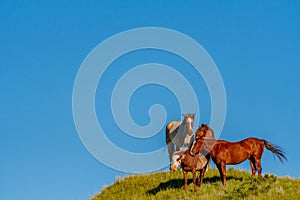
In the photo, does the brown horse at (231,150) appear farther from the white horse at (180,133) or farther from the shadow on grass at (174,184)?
the white horse at (180,133)

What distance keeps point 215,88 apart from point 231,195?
37.6ft

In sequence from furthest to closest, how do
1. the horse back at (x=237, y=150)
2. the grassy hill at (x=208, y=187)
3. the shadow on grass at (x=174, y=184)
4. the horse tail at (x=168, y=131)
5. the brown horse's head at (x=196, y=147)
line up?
1. the horse tail at (x=168, y=131)
2. the shadow on grass at (x=174, y=184)
3. the brown horse's head at (x=196, y=147)
4. the horse back at (x=237, y=150)
5. the grassy hill at (x=208, y=187)

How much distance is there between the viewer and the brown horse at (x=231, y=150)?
790 inches

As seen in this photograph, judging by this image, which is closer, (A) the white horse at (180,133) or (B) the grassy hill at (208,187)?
(B) the grassy hill at (208,187)

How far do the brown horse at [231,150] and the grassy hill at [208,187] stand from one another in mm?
739

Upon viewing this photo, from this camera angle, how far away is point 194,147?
2028cm

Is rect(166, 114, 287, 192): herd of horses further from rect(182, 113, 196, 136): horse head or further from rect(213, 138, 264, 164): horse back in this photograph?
rect(182, 113, 196, 136): horse head

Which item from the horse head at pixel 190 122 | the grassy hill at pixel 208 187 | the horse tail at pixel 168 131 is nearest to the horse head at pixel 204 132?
the grassy hill at pixel 208 187

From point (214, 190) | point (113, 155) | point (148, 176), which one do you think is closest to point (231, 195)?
point (214, 190)

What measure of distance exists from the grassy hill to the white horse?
→ 1878mm

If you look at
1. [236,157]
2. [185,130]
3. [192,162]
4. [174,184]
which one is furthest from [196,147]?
[185,130]

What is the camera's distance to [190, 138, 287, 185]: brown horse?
20.1 meters

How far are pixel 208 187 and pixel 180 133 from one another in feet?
25.3

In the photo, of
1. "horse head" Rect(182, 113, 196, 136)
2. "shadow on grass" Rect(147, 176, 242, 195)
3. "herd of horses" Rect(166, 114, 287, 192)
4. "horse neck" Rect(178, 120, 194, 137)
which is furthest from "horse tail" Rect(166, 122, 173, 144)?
"herd of horses" Rect(166, 114, 287, 192)
